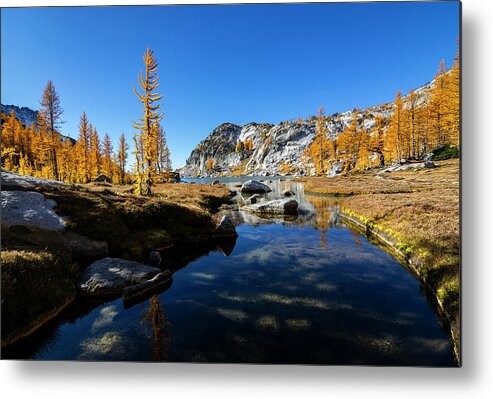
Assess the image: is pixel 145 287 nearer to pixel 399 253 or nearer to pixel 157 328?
pixel 157 328

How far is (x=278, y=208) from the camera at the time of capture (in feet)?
83.0

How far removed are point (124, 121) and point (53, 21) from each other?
4307mm

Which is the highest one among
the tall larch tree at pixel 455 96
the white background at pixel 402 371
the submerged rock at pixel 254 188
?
the tall larch tree at pixel 455 96

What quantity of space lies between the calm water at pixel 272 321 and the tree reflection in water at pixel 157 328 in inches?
1.1

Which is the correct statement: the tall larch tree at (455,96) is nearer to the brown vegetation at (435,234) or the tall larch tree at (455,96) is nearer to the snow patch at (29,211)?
the brown vegetation at (435,234)

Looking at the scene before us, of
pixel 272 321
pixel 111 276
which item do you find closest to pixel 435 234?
pixel 272 321

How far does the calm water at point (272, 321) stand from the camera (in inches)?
224

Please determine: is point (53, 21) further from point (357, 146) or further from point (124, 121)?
point (357, 146)

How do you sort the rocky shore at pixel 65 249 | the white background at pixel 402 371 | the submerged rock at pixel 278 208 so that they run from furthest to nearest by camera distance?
the submerged rock at pixel 278 208 < the rocky shore at pixel 65 249 < the white background at pixel 402 371

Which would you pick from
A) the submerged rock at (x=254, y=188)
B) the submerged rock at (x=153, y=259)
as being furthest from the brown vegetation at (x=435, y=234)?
the submerged rock at (x=254, y=188)

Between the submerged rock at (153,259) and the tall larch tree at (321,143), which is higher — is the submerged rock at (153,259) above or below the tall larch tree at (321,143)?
below

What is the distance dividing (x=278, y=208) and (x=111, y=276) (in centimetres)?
1885

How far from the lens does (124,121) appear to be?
11672 mm

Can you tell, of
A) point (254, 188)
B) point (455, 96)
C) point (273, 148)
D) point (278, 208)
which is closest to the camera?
point (455, 96)
